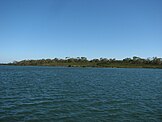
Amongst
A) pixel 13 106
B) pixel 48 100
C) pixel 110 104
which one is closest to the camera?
pixel 13 106

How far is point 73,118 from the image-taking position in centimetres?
2067

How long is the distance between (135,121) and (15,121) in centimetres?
1195

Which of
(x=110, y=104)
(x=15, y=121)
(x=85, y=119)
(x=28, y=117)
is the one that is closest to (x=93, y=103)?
(x=110, y=104)

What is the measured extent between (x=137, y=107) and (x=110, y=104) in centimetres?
368

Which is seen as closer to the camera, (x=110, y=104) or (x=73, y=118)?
(x=73, y=118)

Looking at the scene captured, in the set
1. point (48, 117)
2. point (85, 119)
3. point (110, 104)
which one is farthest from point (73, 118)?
point (110, 104)

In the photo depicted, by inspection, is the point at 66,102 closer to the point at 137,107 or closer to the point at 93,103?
the point at 93,103

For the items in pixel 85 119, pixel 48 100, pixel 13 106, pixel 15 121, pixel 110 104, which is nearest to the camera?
pixel 15 121

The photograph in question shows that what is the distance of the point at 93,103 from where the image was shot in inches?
1102

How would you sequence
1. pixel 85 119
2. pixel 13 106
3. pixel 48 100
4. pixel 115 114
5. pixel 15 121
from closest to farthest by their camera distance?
1. pixel 15 121
2. pixel 85 119
3. pixel 115 114
4. pixel 13 106
5. pixel 48 100

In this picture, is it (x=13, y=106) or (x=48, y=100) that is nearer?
(x=13, y=106)

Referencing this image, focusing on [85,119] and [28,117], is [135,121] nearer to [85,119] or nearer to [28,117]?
[85,119]

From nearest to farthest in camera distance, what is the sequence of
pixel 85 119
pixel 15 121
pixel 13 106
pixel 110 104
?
pixel 15 121
pixel 85 119
pixel 13 106
pixel 110 104

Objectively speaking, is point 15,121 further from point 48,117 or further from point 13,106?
point 13,106
